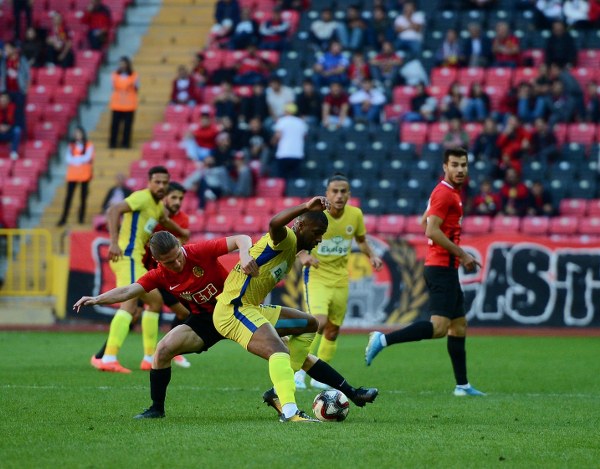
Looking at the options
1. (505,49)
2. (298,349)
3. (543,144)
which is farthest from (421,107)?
(298,349)

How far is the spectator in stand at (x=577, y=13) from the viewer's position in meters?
28.5

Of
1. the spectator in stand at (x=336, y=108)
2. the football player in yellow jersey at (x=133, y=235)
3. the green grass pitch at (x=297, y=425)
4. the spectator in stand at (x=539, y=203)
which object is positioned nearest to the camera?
the green grass pitch at (x=297, y=425)

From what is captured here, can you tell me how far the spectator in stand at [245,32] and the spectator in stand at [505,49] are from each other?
18.9ft

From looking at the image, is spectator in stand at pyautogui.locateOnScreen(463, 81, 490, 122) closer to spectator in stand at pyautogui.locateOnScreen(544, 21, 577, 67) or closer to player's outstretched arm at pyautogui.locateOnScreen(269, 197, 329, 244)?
spectator in stand at pyautogui.locateOnScreen(544, 21, 577, 67)

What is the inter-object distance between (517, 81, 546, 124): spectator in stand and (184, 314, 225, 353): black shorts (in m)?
17.1

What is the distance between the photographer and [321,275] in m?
13.7

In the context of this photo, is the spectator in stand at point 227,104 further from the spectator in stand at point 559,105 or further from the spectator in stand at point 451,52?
the spectator in stand at point 559,105

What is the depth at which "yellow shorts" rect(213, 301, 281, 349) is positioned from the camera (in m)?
9.85

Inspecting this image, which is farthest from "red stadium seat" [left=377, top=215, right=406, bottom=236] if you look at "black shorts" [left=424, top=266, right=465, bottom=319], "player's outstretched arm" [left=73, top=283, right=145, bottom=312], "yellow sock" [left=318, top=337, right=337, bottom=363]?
"player's outstretched arm" [left=73, top=283, right=145, bottom=312]

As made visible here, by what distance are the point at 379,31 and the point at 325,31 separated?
4.15 ft

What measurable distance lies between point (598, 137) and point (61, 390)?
16948 millimetres

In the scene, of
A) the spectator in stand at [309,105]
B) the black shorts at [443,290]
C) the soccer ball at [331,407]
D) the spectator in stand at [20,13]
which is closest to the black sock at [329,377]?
the soccer ball at [331,407]

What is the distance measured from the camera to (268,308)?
34.0 ft

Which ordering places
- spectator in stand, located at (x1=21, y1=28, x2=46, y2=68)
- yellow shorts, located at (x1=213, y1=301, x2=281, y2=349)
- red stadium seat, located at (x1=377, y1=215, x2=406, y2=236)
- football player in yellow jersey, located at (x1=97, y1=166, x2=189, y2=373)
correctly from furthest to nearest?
spectator in stand, located at (x1=21, y1=28, x2=46, y2=68) < red stadium seat, located at (x1=377, y1=215, x2=406, y2=236) < football player in yellow jersey, located at (x1=97, y1=166, x2=189, y2=373) < yellow shorts, located at (x1=213, y1=301, x2=281, y2=349)
